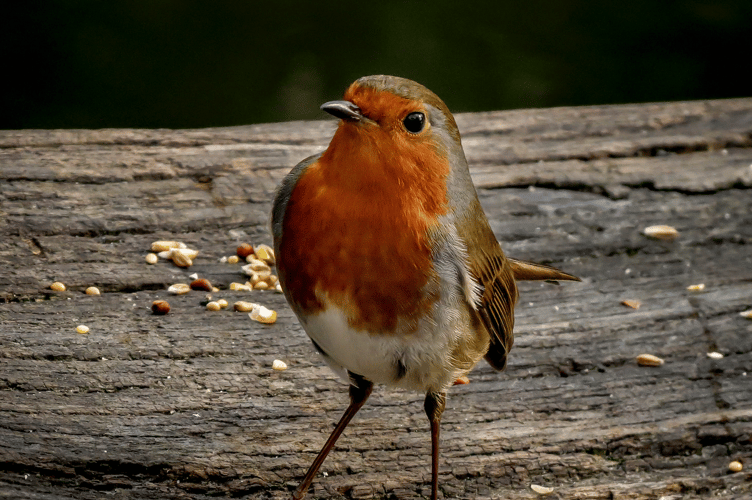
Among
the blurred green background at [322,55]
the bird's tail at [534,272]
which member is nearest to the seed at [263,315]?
the bird's tail at [534,272]

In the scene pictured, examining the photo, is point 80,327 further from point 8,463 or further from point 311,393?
point 311,393

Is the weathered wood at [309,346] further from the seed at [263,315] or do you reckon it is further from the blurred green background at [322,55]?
the blurred green background at [322,55]

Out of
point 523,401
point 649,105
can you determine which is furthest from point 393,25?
point 523,401

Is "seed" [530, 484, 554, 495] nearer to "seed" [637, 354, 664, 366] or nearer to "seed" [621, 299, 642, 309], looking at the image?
"seed" [637, 354, 664, 366]

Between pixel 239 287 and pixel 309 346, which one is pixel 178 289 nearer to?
pixel 239 287

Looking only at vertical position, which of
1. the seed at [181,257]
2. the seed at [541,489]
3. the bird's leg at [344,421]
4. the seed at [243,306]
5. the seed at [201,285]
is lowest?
the seed at [541,489]

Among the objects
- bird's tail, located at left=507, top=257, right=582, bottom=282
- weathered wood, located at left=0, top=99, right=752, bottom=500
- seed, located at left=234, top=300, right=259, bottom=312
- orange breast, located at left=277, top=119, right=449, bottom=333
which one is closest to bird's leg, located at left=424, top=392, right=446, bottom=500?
weathered wood, located at left=0, top=99, right=752, bottom=500
